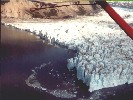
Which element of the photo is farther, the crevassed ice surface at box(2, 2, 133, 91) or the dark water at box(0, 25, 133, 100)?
the crevassed ice surface at box(2, 2, 133, 91)

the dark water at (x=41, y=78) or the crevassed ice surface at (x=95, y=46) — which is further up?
the crevassed ice surface at (x=95, y=46)

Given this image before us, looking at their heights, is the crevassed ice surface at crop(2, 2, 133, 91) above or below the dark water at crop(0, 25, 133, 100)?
above

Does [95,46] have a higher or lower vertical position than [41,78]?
higher

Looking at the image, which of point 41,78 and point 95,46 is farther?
point 95,46

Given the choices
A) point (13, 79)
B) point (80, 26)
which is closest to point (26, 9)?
point (80, 26)

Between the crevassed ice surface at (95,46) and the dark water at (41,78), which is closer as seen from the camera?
the dark water at (41,78)
